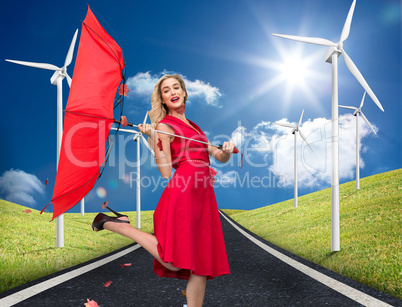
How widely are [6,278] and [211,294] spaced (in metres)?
3.65

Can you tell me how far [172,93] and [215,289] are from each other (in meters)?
2.88

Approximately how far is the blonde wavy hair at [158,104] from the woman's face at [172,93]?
1.8 inches

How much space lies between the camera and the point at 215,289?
4855mm

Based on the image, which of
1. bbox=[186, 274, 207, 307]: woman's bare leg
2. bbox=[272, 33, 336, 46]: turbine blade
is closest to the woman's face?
bbox=[186, 274, 207, 307]: woman's bare leg

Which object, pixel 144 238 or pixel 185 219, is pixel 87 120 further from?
pixel 185 219

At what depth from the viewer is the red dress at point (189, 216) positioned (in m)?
3.26

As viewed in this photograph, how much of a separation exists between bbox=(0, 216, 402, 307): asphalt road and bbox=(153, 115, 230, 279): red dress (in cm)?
111

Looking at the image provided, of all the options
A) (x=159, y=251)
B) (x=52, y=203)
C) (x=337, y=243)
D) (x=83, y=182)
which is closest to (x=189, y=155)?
(x=159, y=251)

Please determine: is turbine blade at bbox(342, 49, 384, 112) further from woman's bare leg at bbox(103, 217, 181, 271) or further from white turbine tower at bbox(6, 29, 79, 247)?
woman's bare leg at bbox(103, 217, 181, 271)

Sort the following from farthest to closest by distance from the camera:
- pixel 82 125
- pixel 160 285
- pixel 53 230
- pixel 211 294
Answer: pixel 53 230 → pixel 160 285 → pixel 211 294 → pixel 82 125

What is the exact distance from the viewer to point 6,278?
5.79m

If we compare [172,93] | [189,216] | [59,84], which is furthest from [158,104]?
[59,84]

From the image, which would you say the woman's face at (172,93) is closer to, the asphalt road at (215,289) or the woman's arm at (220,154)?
the woman's arm at (220,154)

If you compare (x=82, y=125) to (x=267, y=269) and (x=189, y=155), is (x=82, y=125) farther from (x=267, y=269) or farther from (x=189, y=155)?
(x=267, y=269)
